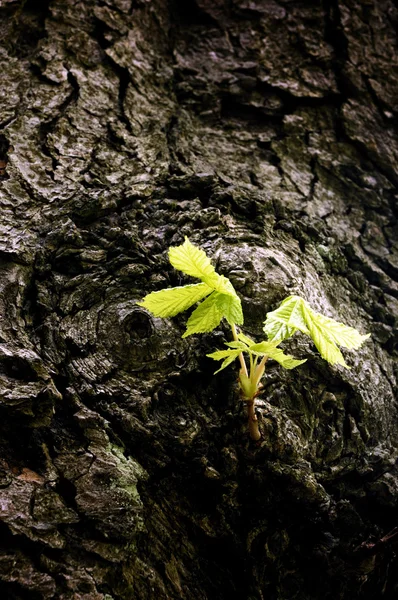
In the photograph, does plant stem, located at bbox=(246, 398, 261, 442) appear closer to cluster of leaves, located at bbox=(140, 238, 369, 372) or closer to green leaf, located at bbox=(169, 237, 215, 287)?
cluster of leaves, located at bbox=(140, 238, 369, 372)

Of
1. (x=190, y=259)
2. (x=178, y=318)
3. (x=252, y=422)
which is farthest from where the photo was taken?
(x=178, y=318)

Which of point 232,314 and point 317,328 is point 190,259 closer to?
point 232,314

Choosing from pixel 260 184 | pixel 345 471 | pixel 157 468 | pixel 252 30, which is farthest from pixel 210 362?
pixel 252 30

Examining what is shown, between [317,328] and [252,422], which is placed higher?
[317,328]

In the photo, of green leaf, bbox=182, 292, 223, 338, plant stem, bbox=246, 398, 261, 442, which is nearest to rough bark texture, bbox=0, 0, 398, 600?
plant stem, bbox=246, 398, 261, 442

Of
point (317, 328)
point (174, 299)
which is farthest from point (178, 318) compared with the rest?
point (317, 328)

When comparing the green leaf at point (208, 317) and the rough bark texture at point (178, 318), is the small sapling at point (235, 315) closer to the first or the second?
the green leaf at point (208, 317)

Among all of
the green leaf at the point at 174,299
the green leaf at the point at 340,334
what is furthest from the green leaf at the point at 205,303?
the green leaf at the point at 340,334

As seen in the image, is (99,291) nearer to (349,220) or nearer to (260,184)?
(260,184)
